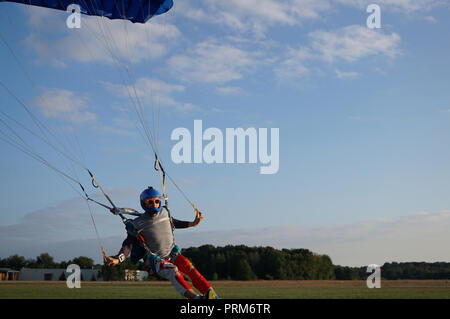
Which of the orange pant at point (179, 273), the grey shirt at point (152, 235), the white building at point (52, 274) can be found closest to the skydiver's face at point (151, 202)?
the grey shirt at point (152, 235)

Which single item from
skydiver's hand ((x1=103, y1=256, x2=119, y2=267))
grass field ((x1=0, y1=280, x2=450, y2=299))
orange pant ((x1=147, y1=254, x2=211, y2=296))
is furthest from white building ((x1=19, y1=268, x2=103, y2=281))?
skydiver's hand ((x1=103, y1=256, x2=119, y2=267))

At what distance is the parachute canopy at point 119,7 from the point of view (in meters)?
12.5

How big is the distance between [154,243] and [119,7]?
262 inches

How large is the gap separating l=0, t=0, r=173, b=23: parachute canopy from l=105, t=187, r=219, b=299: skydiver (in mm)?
5547

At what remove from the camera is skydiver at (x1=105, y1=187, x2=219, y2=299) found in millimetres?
9234

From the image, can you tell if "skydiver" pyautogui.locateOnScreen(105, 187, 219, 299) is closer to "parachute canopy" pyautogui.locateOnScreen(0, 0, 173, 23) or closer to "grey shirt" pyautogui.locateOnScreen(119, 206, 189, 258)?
"grey shirt" pyautogui.locateOnScreen(119, 206, 189, 258)

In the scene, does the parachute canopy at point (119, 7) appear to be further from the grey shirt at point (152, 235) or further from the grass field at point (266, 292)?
the grass field at point (266, 292)

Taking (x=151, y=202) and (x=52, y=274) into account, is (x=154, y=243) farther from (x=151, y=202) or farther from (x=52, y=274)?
(x=52, y=274)

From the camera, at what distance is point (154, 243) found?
9.50m
